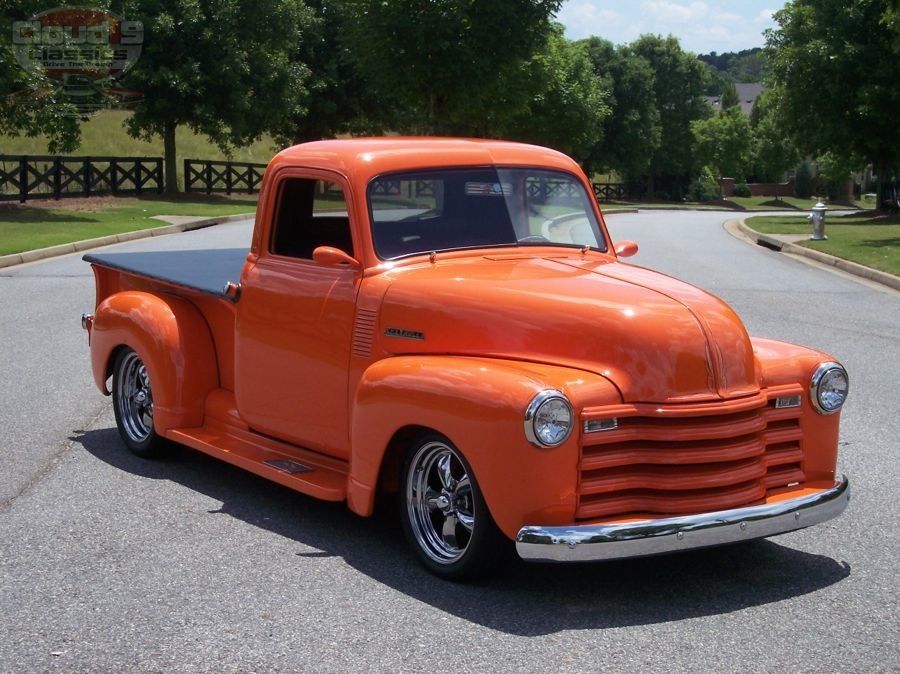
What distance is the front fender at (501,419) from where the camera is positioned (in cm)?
458

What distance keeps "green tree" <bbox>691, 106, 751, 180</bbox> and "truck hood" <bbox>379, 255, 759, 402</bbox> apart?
3310 inches

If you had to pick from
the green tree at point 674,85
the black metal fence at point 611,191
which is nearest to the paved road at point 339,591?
the black metal fence at point 611,191

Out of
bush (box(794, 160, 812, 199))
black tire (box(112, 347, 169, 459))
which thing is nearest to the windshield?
black tire (box(112, 347, 169, 459))

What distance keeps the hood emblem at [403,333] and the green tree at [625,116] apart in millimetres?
70914

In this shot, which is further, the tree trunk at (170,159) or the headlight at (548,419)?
the tree trunk at (170,159)

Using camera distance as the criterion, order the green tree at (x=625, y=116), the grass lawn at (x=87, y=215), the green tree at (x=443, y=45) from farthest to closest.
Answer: the green tree at (x=625, y=116) < the green tree at (x=443, y=45) < the grass lawn at (x=87, y=215)

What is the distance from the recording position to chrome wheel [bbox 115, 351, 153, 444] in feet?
24.0

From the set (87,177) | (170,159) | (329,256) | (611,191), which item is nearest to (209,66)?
(170,159)

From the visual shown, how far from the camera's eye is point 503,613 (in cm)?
468

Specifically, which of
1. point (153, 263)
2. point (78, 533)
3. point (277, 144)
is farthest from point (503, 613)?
point (277, 144)

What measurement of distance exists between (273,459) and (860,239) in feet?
77.5

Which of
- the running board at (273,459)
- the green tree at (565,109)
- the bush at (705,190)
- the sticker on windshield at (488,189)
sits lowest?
the bush at (705,190)

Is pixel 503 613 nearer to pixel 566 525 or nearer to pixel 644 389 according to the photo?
pixel 566 525

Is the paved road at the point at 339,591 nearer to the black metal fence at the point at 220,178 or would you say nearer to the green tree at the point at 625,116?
the black metal fence at the point at 220,178
